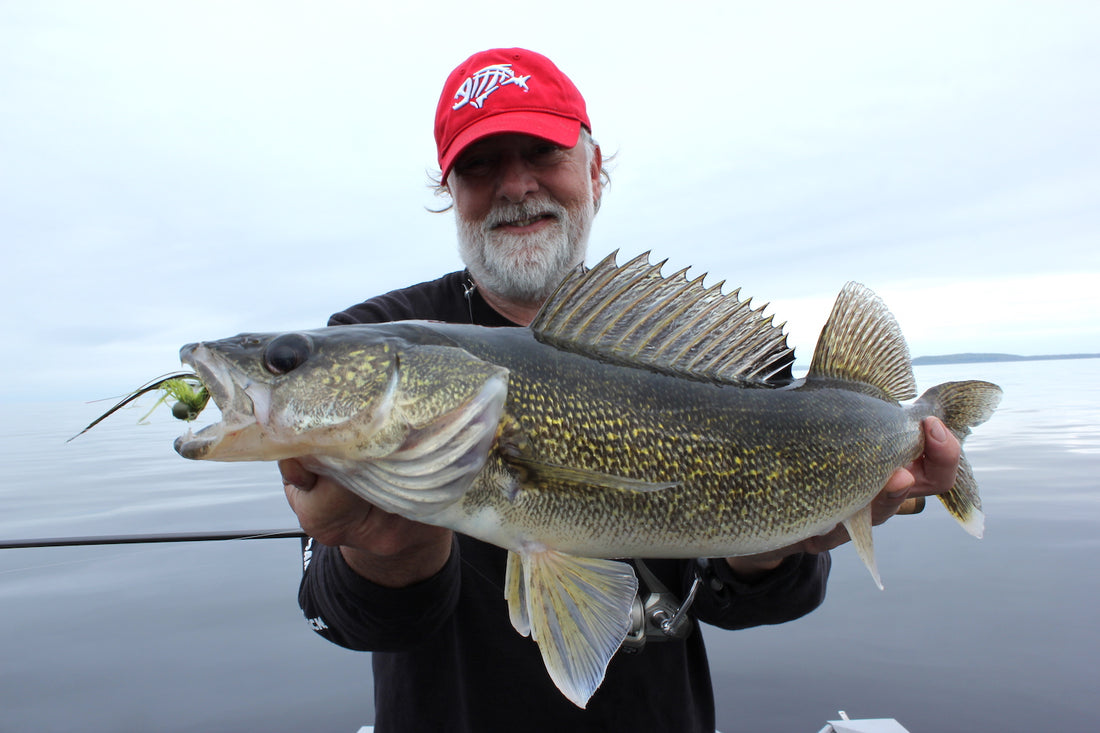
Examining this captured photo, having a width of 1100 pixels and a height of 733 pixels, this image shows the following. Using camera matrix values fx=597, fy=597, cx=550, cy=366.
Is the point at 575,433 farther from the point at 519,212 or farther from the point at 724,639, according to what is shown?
the point at 724,639

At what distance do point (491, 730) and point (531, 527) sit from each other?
1170 millimetres

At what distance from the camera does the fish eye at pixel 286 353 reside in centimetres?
155

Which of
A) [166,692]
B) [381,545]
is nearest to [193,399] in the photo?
[381,545]

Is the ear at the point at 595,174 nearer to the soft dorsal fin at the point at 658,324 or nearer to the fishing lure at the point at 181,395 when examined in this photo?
the soft dorsal fin at the point at 658,324

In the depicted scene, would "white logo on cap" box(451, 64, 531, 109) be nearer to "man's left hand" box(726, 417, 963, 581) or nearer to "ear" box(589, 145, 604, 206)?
"ear" box(589, 145, 604, 206)

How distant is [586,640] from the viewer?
1745mm

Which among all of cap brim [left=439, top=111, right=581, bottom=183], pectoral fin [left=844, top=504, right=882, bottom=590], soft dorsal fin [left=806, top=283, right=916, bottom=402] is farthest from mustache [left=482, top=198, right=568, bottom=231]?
pectoral fin [left=844, top=504, right=882, bottom=590]

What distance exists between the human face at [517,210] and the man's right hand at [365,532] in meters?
1.52

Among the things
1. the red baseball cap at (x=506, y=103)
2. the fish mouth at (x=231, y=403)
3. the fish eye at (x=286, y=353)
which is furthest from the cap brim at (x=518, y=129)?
the fish mouth at (x=231, y=403)

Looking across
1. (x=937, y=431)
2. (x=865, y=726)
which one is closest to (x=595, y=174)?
(x=937, y=431)

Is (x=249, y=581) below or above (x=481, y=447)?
below

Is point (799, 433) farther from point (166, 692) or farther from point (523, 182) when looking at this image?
point (166, 692)

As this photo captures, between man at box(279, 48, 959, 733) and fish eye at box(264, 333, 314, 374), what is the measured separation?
26 cm

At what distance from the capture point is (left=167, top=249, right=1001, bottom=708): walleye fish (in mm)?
1558
